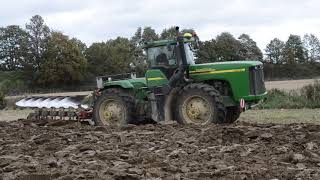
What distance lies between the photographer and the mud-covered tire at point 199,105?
14.2 m

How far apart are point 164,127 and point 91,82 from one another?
57.0 meters

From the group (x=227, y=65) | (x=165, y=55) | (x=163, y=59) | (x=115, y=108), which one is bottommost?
(x=115, y=108)

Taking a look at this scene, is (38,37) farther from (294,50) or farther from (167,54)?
(167,54)

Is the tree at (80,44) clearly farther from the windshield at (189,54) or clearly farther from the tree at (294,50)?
the windshield at (189,54)

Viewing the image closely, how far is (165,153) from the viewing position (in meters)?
9.26

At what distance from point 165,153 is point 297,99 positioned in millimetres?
20663

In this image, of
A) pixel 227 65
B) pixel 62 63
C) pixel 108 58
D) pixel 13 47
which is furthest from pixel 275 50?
pixel 227 65

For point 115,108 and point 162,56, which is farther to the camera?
point 115,108

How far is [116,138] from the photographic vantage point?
1152cm

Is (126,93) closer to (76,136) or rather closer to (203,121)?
(203,121)

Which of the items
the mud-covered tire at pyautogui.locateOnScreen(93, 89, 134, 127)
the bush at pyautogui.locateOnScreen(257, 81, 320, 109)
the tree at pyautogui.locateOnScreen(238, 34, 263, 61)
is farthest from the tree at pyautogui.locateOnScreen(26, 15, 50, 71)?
the mud-covered tire at pyautogui.locateOnScreen(93, 89, 134, 127)

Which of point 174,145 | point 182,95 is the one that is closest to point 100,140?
point 174,145

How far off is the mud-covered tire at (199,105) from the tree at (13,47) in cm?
7283

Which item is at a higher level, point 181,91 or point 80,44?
point 80,44
